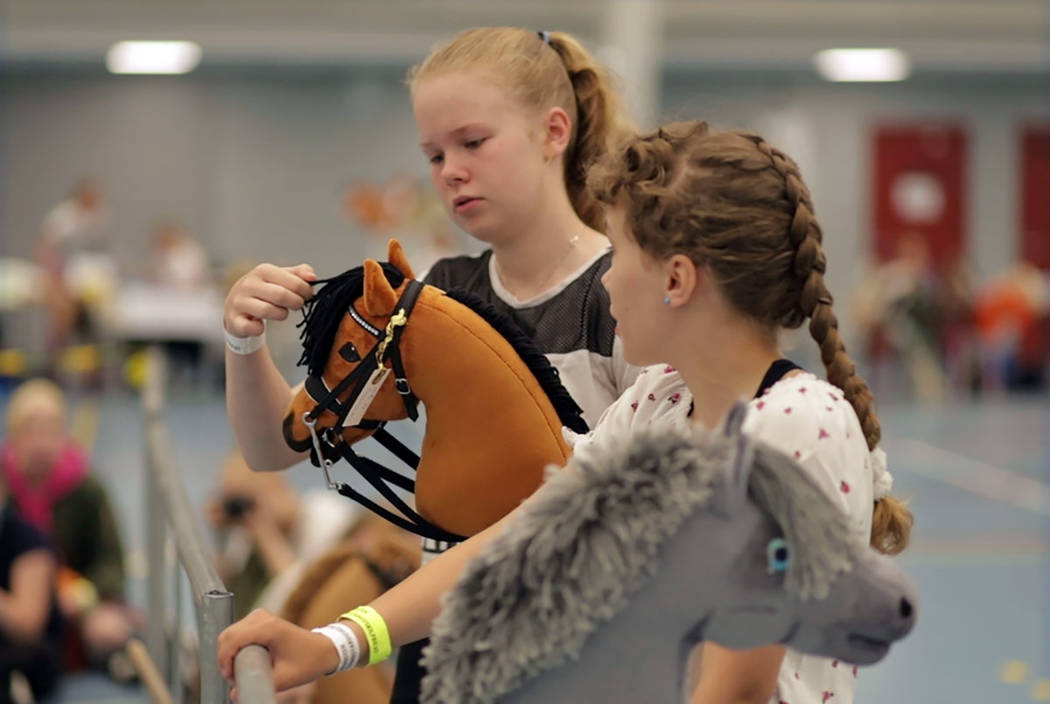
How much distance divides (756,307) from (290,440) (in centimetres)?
67

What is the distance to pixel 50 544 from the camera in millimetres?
5422

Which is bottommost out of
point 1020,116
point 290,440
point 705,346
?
point 290,440

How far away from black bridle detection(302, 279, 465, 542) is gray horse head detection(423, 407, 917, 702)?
0.44m

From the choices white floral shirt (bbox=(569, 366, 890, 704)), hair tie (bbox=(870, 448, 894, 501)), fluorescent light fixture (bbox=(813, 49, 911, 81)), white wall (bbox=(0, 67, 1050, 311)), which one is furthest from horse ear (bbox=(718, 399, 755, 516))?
Answer: white wall (bbox=(0, 67, 1050, 311))

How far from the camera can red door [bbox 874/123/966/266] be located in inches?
765

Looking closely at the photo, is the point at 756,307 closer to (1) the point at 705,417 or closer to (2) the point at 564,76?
(1) the point at 705,417

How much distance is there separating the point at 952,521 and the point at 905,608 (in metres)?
8.14

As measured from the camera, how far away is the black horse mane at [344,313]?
5.85 feet

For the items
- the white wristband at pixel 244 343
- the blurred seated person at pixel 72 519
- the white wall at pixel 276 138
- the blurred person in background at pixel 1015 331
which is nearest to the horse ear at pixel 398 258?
the white wristband at pixel 244 343

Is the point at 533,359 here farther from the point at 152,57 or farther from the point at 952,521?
the point at 152,57

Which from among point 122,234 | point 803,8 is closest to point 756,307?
point 803,8

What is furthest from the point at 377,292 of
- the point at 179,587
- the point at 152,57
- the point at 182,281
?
the point at 152,57

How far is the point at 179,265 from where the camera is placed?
1511 centimetres

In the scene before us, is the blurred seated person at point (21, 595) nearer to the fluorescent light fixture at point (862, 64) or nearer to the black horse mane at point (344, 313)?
the black horse mane at point (344, 313)
